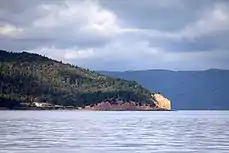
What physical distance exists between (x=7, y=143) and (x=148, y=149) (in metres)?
14.7

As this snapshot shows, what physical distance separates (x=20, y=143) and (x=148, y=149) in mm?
13796

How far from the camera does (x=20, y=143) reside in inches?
2323

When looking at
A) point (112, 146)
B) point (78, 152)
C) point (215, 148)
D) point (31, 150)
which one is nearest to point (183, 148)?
point (215, 148)

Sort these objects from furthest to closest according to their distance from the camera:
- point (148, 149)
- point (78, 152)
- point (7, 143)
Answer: point (7, 143), point (148, 149), point (78, 152)

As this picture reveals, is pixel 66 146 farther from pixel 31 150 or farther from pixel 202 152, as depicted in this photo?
pixel 202 152

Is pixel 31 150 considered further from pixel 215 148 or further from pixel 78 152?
pixel 215 148

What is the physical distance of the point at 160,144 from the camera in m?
59.0

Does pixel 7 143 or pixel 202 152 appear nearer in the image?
pixel 202 152

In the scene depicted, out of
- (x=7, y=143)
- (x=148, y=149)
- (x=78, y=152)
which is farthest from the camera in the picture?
(x=7, y=143)

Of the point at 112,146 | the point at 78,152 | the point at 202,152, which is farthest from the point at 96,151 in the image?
the point at 202,152

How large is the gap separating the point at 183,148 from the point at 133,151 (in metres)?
5.90

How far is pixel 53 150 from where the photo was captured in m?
51.2

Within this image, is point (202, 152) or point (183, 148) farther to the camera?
point (183, 148)

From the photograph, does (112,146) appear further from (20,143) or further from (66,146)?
(20,143)
